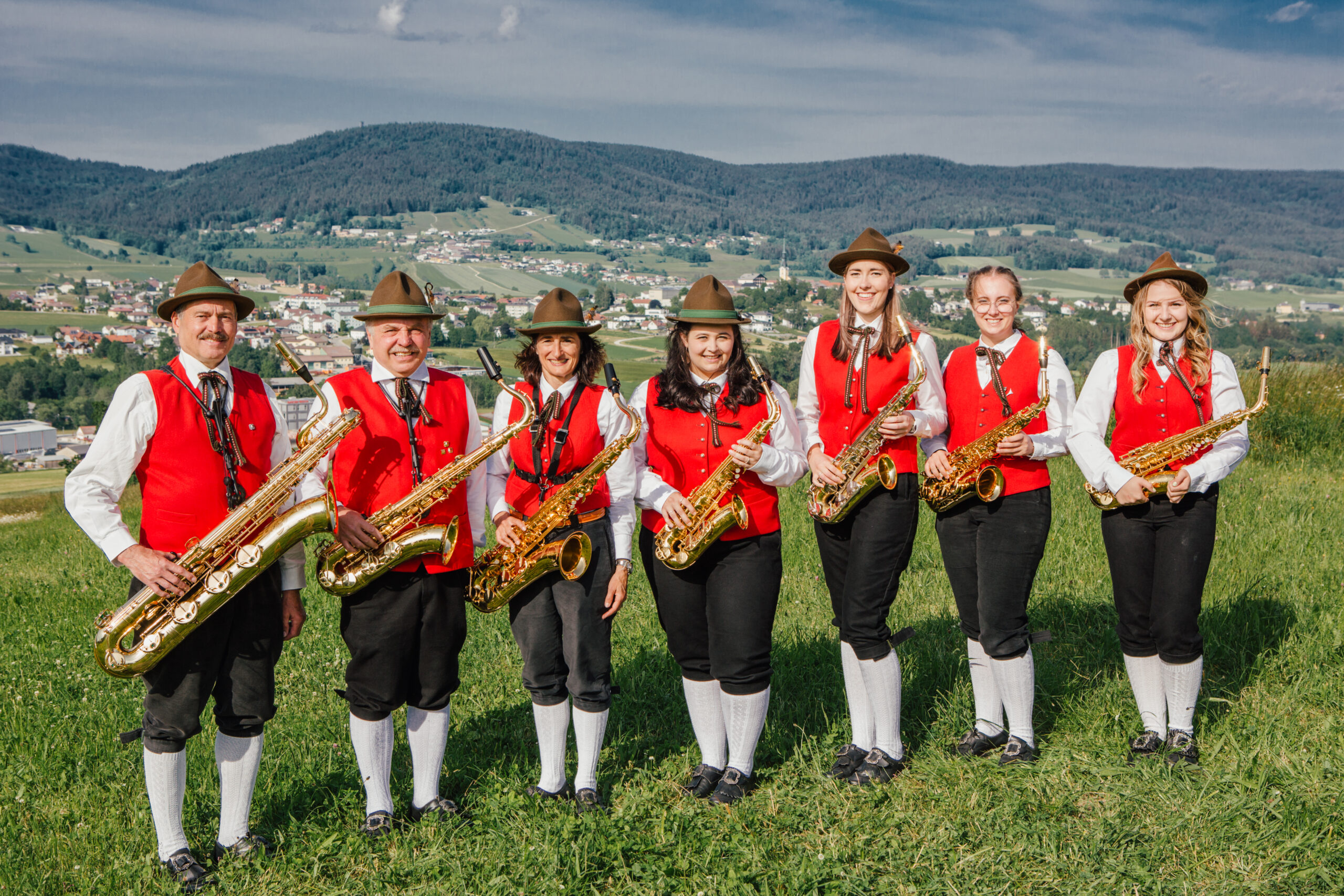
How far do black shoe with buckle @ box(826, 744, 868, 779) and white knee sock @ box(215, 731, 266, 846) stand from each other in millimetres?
3346

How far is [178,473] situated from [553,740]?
99.6 inches

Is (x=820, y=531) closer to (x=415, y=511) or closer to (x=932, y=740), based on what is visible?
(x=932, y=740)

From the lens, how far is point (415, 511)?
4777mm

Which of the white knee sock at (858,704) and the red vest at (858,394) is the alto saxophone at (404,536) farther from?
the white knee sock at (858,704)

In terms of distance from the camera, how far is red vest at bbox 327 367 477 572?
4.78 meters

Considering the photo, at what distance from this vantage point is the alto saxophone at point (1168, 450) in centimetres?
512

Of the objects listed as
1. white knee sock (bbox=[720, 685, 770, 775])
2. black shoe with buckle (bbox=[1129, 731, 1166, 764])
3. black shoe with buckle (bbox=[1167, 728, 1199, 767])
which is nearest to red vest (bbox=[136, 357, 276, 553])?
white knee sock (bbox=[720, 685, 770, 775])

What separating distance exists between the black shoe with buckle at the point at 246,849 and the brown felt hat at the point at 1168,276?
19.2ft

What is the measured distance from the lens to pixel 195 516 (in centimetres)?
443

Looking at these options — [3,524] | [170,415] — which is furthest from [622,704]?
[3,524]

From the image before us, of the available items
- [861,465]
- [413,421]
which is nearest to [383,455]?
[413,421]

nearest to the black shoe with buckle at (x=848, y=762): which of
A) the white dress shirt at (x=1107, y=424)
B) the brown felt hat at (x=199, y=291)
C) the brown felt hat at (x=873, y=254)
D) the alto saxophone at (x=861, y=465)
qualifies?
the alto saxophone at (x=861, y=465)

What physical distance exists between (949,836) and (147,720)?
429cm

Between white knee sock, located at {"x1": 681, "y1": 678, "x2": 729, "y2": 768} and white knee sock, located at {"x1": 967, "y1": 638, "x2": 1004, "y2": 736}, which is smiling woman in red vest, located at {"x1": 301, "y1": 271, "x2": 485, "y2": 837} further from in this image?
white knee sock, located at {"x1": 967, "y1": 638, "x2": 1004, "y2": 736}
